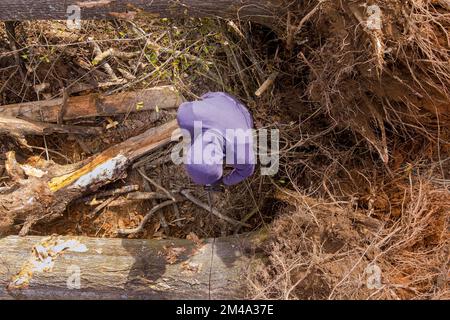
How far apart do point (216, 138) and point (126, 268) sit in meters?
1.10

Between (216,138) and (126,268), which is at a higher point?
(216,138)

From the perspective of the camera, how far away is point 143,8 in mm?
2744

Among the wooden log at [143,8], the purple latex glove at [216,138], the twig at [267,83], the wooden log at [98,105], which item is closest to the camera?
the purple latex glove at [216,138]

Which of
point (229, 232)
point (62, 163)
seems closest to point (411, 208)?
point (229, 232)

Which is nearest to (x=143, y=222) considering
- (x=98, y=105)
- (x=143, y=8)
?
(x=98, y=105)

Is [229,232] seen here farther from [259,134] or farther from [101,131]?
[101,131]

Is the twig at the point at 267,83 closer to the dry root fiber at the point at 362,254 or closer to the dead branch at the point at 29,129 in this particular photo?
the dry root fiber at the point at 362,254

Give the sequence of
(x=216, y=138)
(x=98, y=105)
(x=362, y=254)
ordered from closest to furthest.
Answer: (x=216, y=138), (x=362, y=254), (x=98, y=105)

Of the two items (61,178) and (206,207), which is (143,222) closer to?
(206,207)

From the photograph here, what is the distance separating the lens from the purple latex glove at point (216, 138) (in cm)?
218

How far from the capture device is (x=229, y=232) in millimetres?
3236

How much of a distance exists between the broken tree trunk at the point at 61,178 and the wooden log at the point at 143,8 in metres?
0.80

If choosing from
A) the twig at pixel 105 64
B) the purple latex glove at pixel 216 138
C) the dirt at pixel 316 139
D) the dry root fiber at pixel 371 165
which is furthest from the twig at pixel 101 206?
the dry root fiber at pixel 371 165

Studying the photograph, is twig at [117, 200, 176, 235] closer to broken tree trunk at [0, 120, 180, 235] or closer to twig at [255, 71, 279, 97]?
broken tree trunk at [0, 120, 180, 235]
